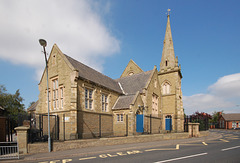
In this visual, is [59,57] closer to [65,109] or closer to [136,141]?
[65,109]

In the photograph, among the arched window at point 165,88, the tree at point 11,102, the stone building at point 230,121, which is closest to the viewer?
the arched window at point 165,88

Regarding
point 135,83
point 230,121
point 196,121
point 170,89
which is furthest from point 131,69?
point 230,121

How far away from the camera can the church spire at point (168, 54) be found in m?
32.8

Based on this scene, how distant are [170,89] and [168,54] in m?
8.23

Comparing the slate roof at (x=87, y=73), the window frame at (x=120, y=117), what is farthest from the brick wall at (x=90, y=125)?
the slate roof at (x=87, y=73)

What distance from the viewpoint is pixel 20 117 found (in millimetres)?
11016

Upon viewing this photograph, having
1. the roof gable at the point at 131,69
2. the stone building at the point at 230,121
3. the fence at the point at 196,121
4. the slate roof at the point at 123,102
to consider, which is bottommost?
the stone building at the point at 230,121

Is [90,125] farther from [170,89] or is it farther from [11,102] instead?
[11,102]

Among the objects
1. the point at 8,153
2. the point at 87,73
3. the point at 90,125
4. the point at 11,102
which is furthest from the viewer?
the point at 11,102

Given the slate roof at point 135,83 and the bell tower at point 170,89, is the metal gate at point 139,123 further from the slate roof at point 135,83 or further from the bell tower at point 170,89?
the bell tower at point 170,89

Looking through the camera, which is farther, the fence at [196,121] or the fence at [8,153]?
the fence at [196,121]

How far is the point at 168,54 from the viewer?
110ft

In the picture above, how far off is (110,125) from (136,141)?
6.62 m

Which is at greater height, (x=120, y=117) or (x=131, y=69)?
(x=131, y=69)
